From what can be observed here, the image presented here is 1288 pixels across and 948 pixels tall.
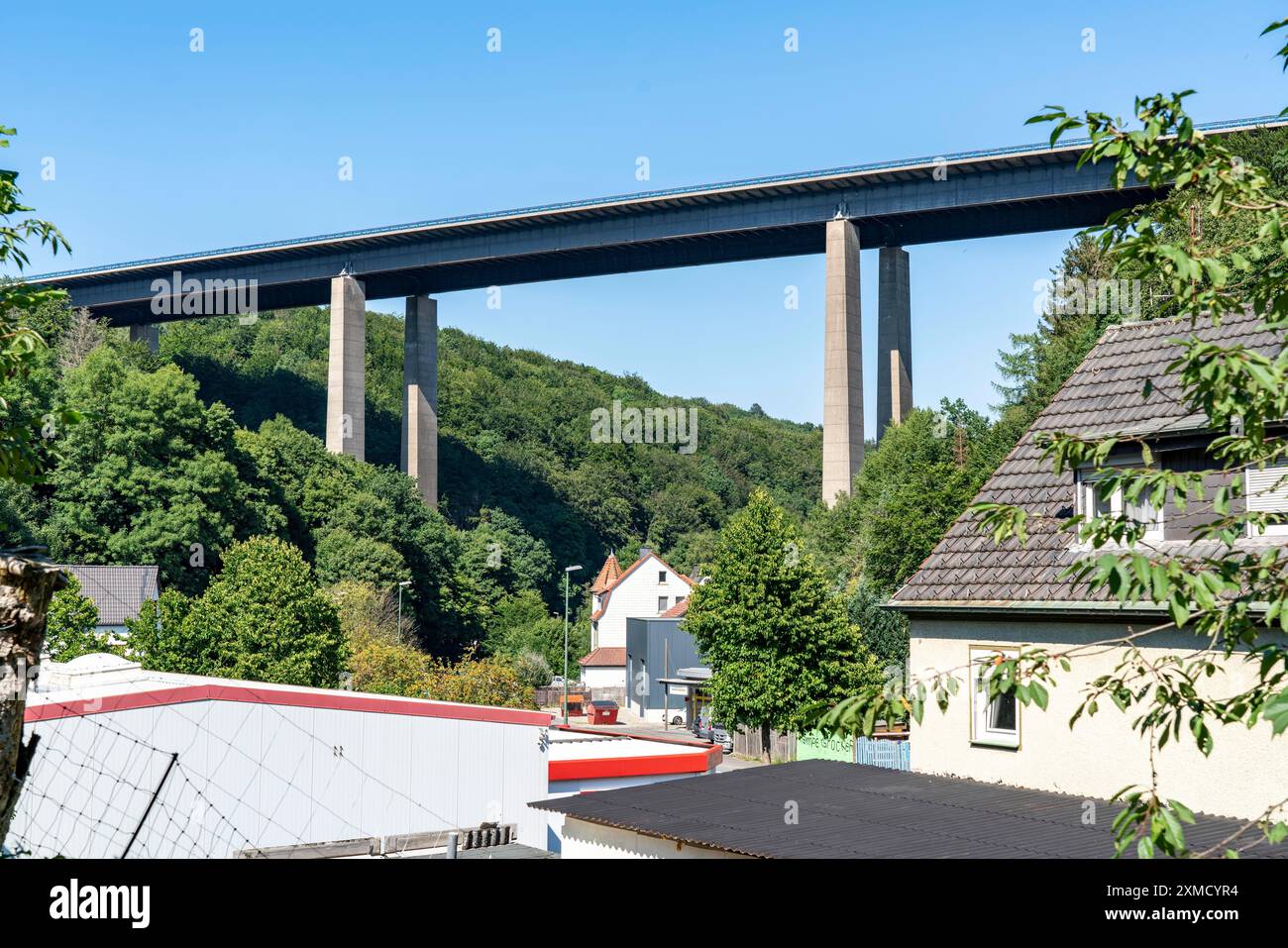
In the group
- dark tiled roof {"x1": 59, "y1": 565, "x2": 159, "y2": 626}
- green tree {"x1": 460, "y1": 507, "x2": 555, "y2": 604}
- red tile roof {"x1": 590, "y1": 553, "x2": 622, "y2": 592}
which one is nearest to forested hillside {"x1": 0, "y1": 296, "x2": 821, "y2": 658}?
green tree {"x1": 460, "y1": 507, "x2": 555, "y2": 604}

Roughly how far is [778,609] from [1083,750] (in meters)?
28.1

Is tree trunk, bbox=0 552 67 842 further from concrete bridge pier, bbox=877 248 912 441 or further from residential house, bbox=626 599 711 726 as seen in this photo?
concrete bridge pier, bbox=877 248 912 441

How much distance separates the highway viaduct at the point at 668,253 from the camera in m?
77.4

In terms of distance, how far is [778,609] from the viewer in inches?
1761

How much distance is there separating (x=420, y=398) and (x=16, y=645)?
3969 inches

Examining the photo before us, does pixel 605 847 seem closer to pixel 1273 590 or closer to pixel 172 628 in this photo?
pixel 1273 590

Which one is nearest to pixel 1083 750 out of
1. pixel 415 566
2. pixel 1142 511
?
pixel 1142 511

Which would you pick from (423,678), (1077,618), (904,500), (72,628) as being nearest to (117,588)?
(72,628)

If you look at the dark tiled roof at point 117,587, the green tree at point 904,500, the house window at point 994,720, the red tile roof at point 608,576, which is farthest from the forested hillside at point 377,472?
the green tree at point 904,500

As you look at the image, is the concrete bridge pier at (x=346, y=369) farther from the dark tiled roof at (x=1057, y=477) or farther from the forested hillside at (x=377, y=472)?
the dark tiled roof at (x=1057, y=477)

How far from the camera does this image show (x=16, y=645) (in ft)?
14.9

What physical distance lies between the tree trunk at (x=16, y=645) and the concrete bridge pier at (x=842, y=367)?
248ft
